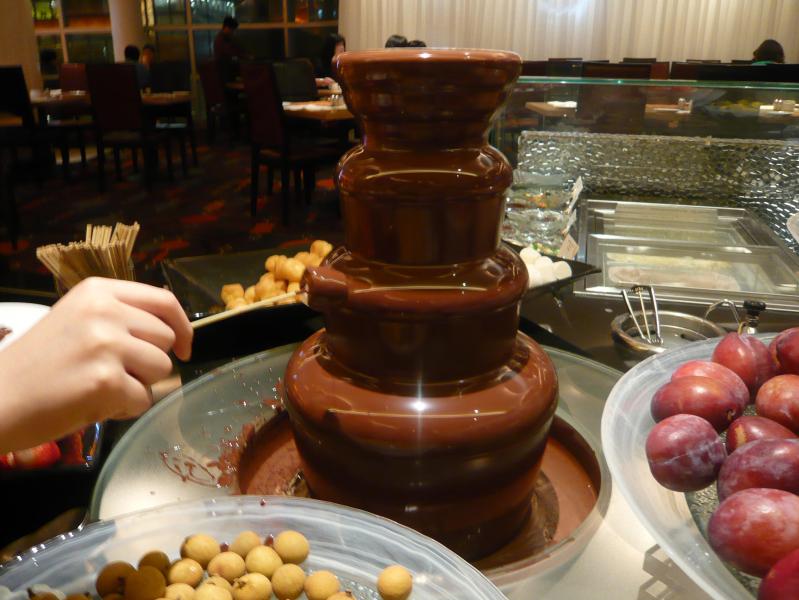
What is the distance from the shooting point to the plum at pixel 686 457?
0.54 m

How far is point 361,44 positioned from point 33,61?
4071 mm

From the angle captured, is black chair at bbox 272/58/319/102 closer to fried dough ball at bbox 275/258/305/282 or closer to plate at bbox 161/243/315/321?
plate at bbox 161/243/315/321

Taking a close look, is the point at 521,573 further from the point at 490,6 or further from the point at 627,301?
the point at 490,6

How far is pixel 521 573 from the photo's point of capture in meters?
0.51

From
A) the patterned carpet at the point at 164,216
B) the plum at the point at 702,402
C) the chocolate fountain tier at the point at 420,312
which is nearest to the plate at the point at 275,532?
the chocolate fountain tier at the point at 420,312

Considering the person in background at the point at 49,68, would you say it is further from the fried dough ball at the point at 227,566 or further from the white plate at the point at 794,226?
the fried dough ball at the point at 227,566

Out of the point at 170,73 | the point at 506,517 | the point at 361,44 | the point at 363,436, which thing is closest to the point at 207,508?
the point at 363,436

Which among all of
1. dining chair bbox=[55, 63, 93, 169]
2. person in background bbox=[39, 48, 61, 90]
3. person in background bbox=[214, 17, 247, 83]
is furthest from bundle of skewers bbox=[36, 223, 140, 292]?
person in background bbox=[39, 48, 61, 90]

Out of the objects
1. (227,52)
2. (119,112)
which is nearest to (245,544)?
(119,112)

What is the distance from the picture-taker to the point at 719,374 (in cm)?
64

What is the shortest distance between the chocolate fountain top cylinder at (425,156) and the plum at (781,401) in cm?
31

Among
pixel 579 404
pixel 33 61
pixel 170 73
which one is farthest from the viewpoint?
pixel 33 61

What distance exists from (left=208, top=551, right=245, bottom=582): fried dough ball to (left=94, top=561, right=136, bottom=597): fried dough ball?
0.19 ft

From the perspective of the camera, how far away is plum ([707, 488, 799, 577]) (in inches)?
17.3
